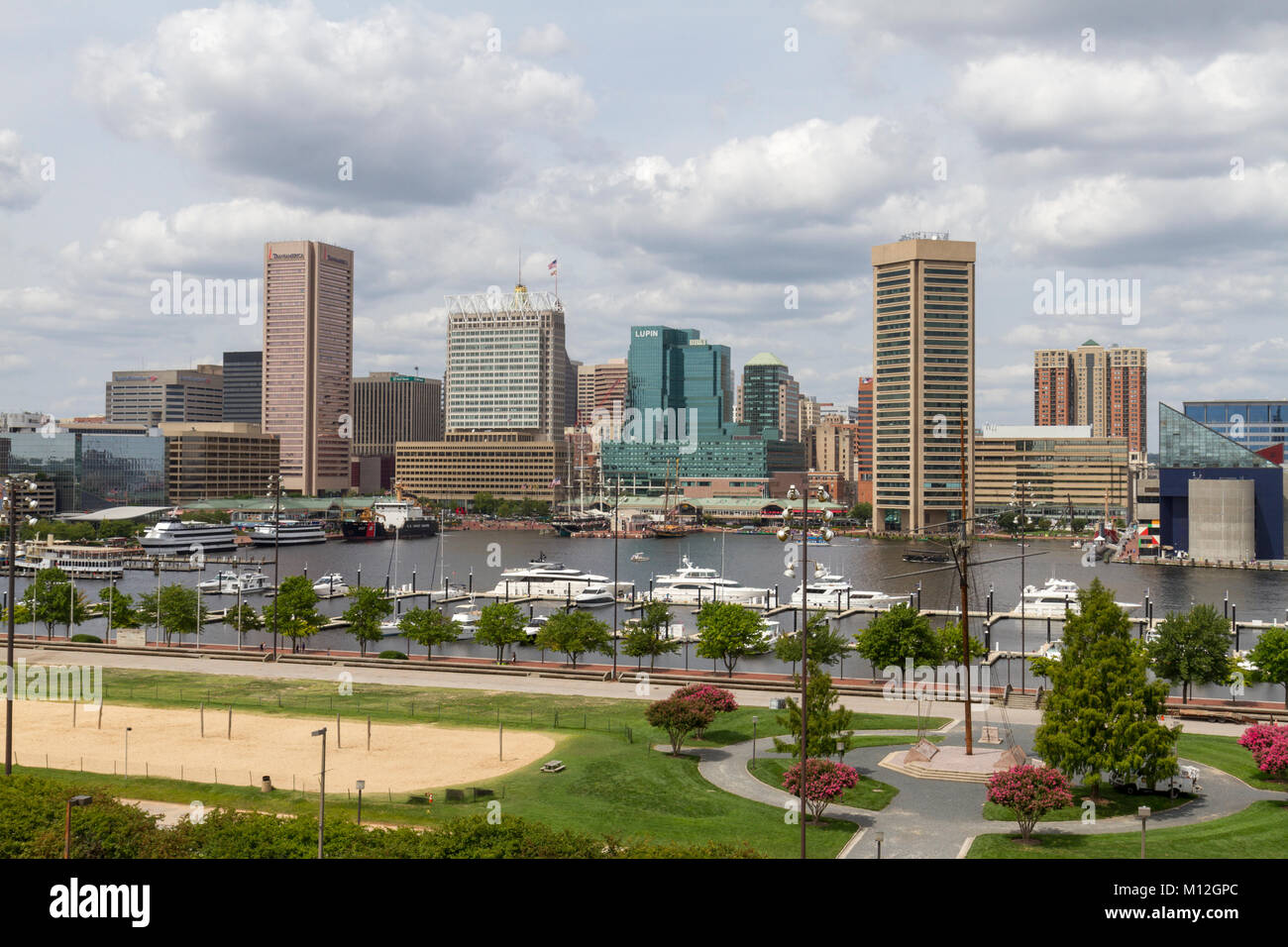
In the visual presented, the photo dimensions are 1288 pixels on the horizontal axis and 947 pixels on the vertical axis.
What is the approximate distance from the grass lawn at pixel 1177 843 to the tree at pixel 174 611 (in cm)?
6322

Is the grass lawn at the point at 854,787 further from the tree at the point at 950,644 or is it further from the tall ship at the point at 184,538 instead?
the tall ship at the point at 184,538

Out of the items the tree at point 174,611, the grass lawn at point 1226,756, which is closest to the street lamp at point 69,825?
the grass lawn at point 1226,756

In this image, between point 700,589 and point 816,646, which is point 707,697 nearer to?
point 816,646

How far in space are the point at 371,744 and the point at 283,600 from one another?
33.0m

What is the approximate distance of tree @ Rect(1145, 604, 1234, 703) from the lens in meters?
55.6

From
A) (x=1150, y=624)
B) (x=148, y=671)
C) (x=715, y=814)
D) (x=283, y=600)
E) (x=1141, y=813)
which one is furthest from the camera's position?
(x=1150, y=624)

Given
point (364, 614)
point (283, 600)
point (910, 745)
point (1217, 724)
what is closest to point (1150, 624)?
point (1217, 724)

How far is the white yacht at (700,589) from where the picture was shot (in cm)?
11312

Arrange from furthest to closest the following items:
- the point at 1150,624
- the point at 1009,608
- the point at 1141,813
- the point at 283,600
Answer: the point at 1009,608 → the point at 1150,624 → the point at 283,600 → the point at 1141,813

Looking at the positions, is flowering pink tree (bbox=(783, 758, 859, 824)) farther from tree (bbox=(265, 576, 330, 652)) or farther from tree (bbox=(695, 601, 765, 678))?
tree (bbox=(265, 576, 330, 652))

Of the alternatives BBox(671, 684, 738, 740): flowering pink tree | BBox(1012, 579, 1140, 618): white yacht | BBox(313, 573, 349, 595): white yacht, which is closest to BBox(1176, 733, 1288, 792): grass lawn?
BBox(671, 684, 738, 740): flowering pink tree

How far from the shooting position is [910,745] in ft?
149

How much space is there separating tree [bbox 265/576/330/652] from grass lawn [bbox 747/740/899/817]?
4199cm
